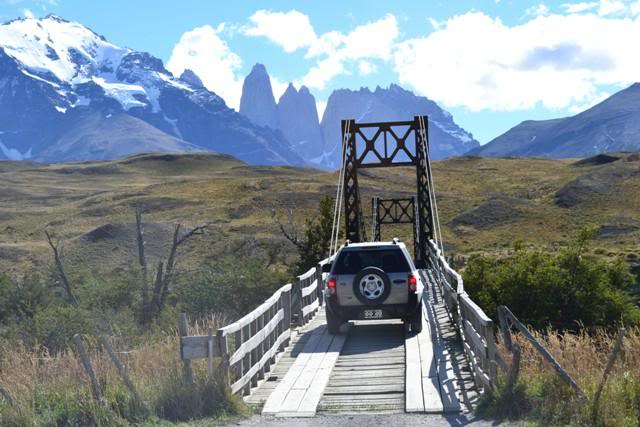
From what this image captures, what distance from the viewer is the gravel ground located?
26.8 ft

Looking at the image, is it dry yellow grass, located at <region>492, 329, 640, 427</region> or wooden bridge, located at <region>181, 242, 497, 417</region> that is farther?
wooden bridge, located at <region>181, 242, 497, 417</region>

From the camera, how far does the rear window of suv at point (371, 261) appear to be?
1404 centimetres

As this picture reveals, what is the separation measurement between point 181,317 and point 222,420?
1244mm

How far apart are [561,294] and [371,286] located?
8.73 m

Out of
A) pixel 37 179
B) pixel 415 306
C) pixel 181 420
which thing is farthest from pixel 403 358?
pixel 37 179

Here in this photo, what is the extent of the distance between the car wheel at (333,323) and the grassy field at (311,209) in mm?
39277

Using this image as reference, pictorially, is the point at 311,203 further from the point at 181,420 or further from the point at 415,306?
the point at 181,420

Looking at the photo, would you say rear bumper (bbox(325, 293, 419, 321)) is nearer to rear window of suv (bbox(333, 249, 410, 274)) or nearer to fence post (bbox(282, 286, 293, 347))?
rear window of suv (bbox(333, 249, 410, 274))

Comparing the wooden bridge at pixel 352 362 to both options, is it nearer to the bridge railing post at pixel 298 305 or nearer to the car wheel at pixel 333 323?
the car wheel at pixel 333 323

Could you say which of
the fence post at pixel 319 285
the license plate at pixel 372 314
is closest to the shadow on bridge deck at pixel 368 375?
the license plate at pixel 372 314

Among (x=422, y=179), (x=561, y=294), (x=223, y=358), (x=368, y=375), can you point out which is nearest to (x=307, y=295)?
(x=368, y=375)

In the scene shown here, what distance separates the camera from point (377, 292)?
44.8ft

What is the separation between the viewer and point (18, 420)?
813 cm

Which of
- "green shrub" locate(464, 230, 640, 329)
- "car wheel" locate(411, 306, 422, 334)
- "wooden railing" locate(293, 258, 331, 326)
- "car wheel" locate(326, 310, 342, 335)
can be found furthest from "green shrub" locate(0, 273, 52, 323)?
"car wheel" locate(411, 306, 422, 334)
